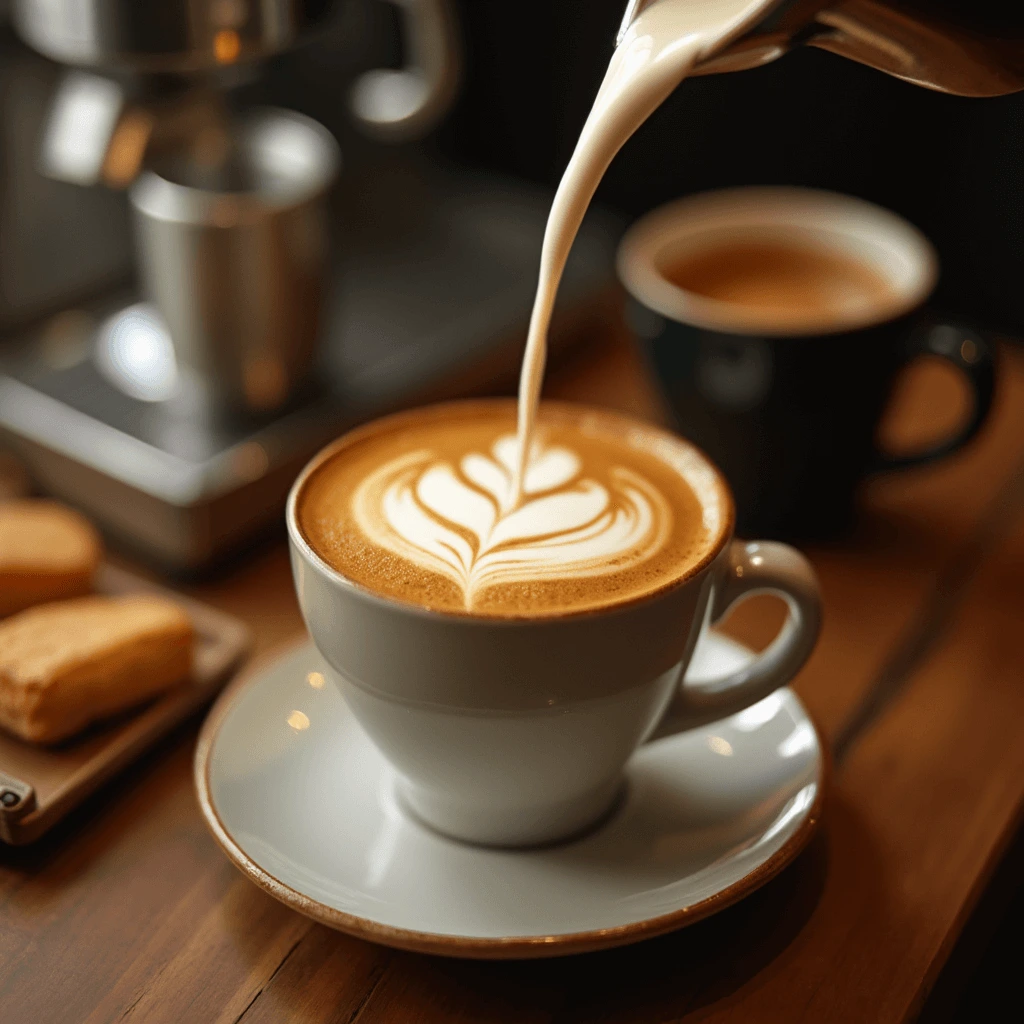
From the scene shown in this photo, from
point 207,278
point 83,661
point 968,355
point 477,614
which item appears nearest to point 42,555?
point 83,661

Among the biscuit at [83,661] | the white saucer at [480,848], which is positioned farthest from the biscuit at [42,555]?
the white saucer at [480,848]

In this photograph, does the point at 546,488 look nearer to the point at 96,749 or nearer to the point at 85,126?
the point at 96,749

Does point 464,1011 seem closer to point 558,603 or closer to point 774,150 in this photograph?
point 558,603

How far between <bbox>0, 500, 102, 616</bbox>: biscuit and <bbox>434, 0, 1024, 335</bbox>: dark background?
725 millimetres

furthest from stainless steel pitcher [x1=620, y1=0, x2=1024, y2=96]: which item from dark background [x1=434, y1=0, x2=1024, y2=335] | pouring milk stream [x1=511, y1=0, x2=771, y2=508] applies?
dark background [x1=434, y1=0, x2=1024, y2=335]

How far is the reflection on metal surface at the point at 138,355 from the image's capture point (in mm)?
866

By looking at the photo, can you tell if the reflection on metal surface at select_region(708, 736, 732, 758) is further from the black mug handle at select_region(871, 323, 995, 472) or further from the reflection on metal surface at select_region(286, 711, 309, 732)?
the black mug handle at select_region(871, 323, 995, 472)

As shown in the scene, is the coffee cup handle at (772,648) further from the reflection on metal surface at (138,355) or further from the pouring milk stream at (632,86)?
the reflection on metal surface at (138,355)

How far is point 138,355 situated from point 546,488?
447 mm

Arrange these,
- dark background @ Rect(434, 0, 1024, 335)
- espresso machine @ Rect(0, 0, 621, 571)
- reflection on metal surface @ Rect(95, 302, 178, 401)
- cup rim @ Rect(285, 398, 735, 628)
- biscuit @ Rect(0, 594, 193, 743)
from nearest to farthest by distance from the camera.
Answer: cup rim @ Rect(285, 398, 735, 628) → biscuit @ Rect(0, 594, 193, 743) → espresso machine @ Rect(0, 0, 621, 571) → reflection on metal surface @ Rect(95, 302, 178, 401) → dark background @ Rect(434, 0, 1024, 335)

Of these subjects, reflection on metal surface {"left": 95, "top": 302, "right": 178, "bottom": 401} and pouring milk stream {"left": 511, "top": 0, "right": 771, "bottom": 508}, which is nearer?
pouring milk stream {"left": 511, "top": 0, "right": 771, "bottom": 508}

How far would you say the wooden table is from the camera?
0.50 metres

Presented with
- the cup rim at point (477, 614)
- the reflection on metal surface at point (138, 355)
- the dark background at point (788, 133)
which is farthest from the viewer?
the dark background at point (788, 133)

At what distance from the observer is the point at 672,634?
1.65 feet
